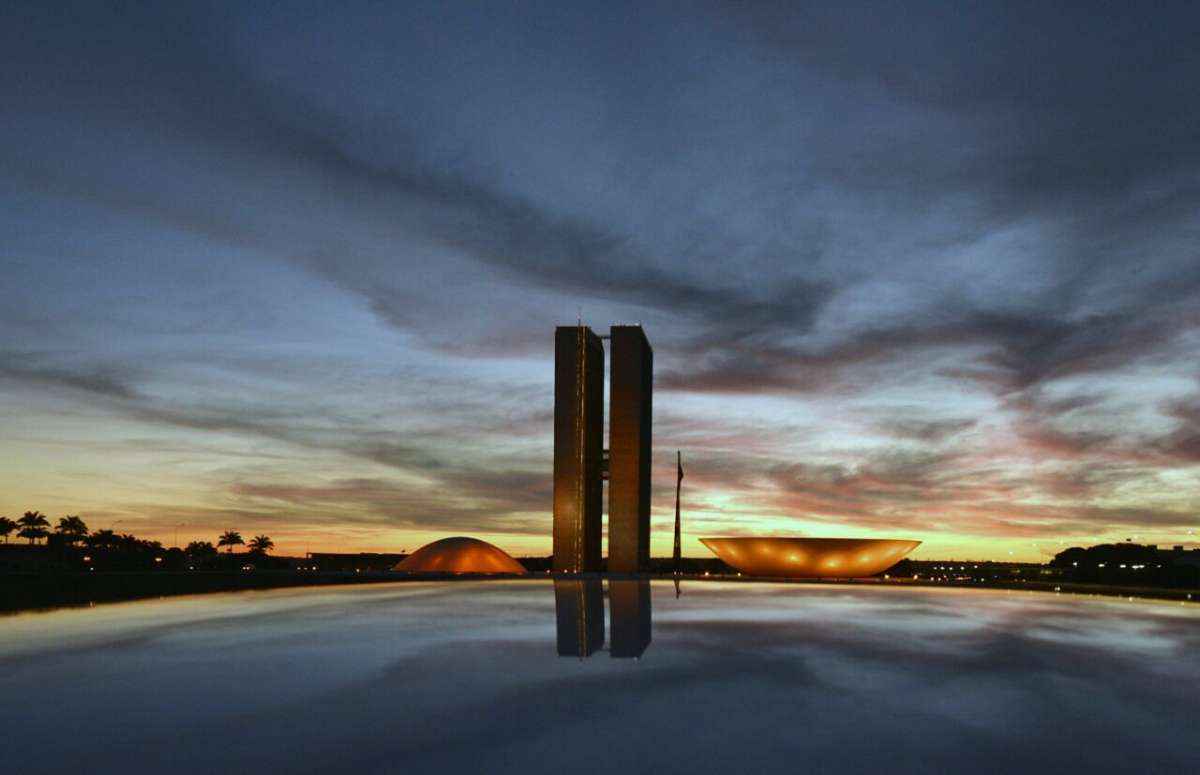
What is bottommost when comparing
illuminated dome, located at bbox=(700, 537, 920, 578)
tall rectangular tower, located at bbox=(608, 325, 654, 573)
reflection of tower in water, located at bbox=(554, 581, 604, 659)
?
reflection of tower in water, located at bbox=(554, 581, 604, 659)

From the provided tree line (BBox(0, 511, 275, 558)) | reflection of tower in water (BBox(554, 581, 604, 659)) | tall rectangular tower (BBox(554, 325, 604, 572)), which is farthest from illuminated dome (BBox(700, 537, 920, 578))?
tree line (BBox(0, 511, 275, 558))

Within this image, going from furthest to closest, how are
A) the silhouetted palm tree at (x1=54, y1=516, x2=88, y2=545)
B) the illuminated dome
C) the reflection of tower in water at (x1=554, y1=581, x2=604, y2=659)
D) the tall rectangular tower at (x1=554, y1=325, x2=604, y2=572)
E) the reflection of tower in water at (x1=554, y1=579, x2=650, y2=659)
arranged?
1. the silhouetted palm tree at (x1=54, y1=516, x2=88, y2=545)
2. the tall rectangular tower at (x1=554, y1=325, x2=604, y2=572)
3. the illuminated dome
4. the reflection of tower in water at (x1=554, y1=581, x2=604, y2=659)
5. the reflection of tower in water at (x1=554, y1=579, x2=650, y2=659)

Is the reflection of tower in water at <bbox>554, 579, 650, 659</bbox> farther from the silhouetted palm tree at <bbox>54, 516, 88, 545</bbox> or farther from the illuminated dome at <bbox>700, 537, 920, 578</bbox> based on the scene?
the silhouetted palm tree at <bbox>54, 516, 88, 545</bbox>

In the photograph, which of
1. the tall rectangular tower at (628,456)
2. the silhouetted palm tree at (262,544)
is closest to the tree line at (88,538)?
the silhouetted palm tree at (262,544)

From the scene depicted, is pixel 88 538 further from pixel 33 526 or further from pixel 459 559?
pixel 459 559

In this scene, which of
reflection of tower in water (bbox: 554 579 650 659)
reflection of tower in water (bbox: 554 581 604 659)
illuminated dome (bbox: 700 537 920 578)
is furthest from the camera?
illuminated dome (bbox: 700 537 920 578)

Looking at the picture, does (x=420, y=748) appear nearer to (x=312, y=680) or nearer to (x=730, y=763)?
(x=730, y=763)

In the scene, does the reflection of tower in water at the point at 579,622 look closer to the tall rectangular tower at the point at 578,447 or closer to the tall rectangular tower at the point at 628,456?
the tall rectangular tower at the point at 578,447
